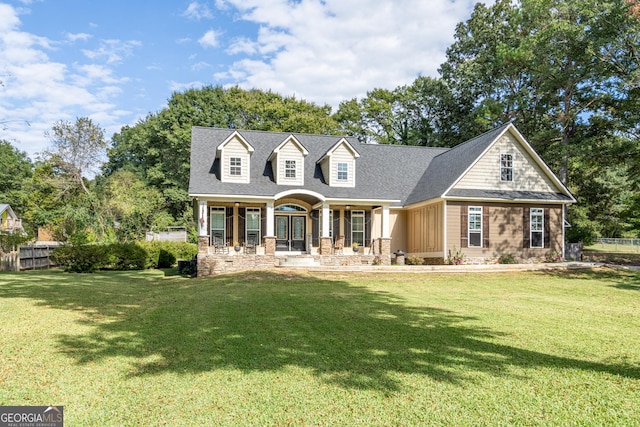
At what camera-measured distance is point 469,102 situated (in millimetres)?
39188

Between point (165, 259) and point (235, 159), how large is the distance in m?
8.24

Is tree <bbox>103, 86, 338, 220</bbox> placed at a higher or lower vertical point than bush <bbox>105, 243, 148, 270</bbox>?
higher

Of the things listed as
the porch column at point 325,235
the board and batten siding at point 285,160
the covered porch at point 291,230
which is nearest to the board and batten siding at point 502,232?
the covered porch at point 291,230

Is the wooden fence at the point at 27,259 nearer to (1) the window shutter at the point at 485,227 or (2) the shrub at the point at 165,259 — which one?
(2) the shrub at the point at 165,259

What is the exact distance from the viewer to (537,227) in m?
23.0

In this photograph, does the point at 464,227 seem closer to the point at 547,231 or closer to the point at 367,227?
the point at 547,231

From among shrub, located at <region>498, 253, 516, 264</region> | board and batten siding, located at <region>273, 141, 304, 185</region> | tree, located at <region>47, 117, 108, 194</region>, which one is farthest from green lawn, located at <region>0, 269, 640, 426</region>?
tree, located at <region>47, 117, 108, 194</region>

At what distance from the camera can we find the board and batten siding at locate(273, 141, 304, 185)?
23.3m

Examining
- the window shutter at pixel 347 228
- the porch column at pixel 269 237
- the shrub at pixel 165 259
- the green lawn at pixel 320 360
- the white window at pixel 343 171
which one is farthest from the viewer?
the shrub at pixel 165 259

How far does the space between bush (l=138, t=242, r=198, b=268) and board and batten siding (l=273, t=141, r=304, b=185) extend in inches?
344

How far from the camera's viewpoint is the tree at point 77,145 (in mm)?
38656

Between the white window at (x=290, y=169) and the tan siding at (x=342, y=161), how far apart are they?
2.06 meters

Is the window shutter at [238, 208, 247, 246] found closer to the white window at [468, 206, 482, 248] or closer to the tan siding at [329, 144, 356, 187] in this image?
the tan siding at [329, 144, 356, 187]

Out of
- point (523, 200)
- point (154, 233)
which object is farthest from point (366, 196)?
point (154, 233)
